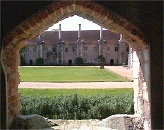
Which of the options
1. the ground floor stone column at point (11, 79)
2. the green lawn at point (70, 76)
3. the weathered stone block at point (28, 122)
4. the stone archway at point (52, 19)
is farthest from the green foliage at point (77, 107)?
the green lawn at point (70, 76)

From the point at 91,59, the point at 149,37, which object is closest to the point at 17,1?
the point at 149,37

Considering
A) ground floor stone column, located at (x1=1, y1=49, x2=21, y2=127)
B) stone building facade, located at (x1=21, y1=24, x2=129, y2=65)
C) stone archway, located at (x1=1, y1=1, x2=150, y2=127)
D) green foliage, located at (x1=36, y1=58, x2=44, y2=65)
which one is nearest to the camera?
stone archway, located at (x1=1, y1=1, x2=150, y2=127)

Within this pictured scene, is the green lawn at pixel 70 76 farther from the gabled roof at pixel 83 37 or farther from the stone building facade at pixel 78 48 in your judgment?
the gabled roof at pixel 83 37

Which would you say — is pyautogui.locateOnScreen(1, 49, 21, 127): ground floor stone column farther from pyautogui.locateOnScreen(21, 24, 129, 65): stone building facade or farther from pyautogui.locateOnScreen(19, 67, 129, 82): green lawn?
pyautogui.locateOnScreen(21, 24, 129, 65): stone building facade

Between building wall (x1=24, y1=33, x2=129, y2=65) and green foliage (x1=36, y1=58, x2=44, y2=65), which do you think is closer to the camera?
green foliage (x1=36, y1=58, x2=44, y2=65)

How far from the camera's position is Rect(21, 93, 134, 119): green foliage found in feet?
25.6

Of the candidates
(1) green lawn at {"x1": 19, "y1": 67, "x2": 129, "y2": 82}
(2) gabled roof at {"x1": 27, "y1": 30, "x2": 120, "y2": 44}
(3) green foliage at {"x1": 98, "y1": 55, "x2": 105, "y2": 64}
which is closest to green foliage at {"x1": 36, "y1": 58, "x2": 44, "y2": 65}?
(2) gabled roof at {"x1": 27, "y1": 30, "x2": 120, "y2": 44}

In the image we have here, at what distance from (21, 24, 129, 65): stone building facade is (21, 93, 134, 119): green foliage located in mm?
55139

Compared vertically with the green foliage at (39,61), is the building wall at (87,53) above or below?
above

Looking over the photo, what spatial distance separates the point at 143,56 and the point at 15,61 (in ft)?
8.01

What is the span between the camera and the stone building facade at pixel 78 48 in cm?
6406

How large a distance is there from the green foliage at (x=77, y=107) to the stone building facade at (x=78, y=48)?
181ft

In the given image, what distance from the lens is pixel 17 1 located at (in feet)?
14.2

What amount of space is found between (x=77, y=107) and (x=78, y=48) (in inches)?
2221
